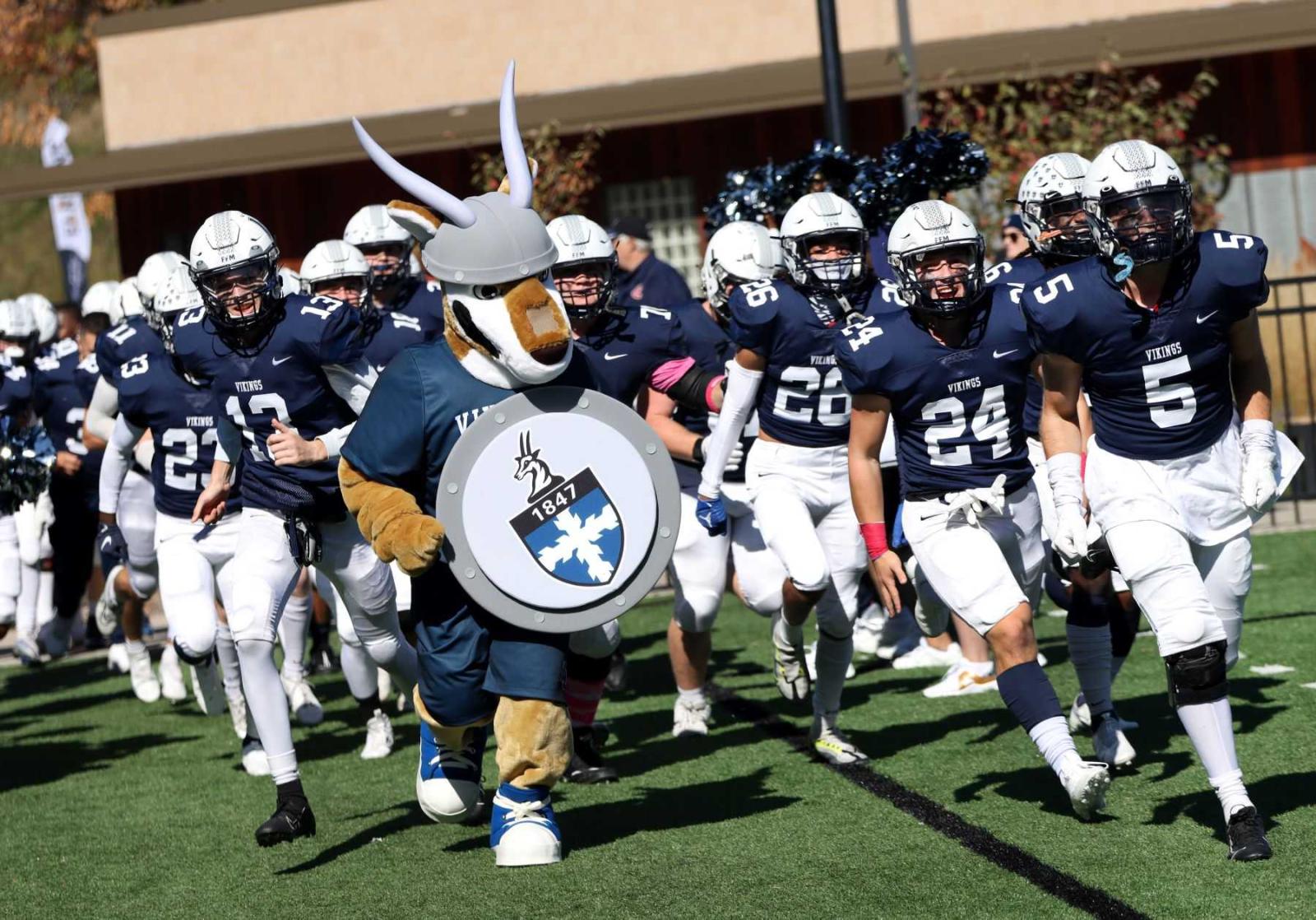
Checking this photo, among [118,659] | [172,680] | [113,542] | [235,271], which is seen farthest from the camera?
[118,659]

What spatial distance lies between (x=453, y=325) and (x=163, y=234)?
1578cm

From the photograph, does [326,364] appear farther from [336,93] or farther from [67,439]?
[336,93]

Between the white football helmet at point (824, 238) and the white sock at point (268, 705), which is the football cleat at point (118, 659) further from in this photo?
the white football helmet at point (824, 238)

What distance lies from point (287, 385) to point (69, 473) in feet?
15.6

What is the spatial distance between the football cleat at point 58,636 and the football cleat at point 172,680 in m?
1.88

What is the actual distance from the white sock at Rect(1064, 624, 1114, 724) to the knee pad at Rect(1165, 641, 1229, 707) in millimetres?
1398

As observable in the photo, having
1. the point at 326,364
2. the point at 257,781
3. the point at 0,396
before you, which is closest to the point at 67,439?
the point at 0,396

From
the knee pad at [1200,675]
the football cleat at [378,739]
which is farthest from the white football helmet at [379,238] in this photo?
the knee pad at [1200,675]

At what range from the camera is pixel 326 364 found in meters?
6.78

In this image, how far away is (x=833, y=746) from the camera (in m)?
7.11

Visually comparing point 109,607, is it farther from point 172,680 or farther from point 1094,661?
point 1094,661

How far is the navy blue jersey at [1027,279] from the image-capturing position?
6982mm

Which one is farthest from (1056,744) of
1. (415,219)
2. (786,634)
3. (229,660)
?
(229,660)

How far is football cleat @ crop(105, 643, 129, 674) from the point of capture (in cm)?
1105
